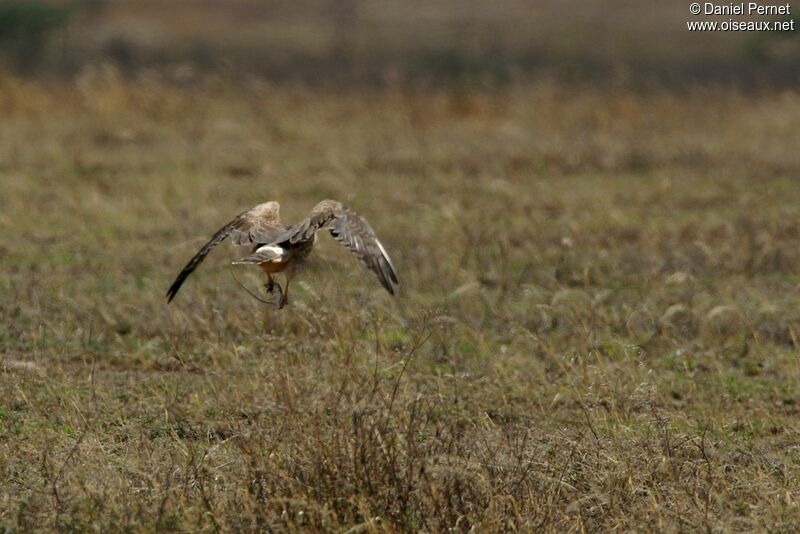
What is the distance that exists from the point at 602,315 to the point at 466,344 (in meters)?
0.98

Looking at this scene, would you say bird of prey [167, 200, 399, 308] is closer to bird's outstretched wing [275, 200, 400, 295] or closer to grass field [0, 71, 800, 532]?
bird's outstretched wing [275, 200, 400, 295]

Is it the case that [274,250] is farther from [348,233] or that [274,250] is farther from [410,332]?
[410,332]

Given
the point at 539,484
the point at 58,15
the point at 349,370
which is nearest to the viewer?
the point at 539,484

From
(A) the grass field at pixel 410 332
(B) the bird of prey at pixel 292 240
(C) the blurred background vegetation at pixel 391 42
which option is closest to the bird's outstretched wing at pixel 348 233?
(B) the bird of prey at pixel 292 240

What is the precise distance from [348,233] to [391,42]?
3103cm

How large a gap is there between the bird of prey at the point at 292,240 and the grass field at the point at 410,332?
1.01 feet

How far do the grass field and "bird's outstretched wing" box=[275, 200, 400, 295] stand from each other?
0.30 m

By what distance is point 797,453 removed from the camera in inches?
223

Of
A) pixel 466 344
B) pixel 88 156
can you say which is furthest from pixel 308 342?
pixel 88 156

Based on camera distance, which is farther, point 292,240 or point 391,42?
point 391,42

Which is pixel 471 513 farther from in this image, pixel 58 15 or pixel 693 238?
pixel 58 15

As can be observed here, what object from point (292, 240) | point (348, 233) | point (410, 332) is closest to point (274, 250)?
point (292, 240)

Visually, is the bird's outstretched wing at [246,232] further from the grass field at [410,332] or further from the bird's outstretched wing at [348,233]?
the grass field at [410,332]

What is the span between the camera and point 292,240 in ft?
19.7
